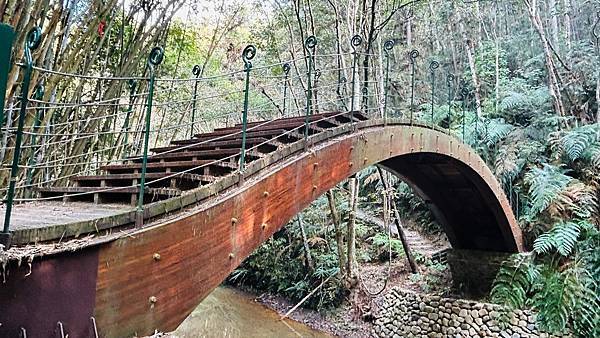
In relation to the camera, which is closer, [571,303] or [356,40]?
[356,40]

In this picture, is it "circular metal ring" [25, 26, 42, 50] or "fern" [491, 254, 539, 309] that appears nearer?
"circular metal ring" [25, 26, 42, 50]

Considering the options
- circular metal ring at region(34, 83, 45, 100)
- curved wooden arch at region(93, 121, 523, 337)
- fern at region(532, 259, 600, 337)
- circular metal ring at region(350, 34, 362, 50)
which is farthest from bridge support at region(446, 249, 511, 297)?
circular metal ring at region(34, 83, 45, 100)

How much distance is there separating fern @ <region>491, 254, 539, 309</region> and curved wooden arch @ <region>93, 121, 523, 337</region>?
9.83ft

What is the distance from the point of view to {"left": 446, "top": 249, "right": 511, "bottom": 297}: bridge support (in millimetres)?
8141

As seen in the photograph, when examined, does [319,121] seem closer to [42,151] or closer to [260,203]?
[260,203]

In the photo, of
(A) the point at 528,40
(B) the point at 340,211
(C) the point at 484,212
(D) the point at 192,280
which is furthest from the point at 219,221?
(A) the point at 528,40

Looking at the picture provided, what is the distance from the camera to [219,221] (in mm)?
2766

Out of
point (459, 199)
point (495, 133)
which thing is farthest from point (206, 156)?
point (495, 133)

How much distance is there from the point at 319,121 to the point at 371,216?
784cm

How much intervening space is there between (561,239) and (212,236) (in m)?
6.26

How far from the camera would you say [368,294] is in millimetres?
8531

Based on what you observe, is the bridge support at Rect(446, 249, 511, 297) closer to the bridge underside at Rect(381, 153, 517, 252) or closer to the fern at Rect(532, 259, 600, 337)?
the bridge underside at Rect(381, 153, 517, 252)

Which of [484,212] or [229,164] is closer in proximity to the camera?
[229,164]

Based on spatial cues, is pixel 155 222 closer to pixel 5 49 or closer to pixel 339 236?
pixel 5 49
